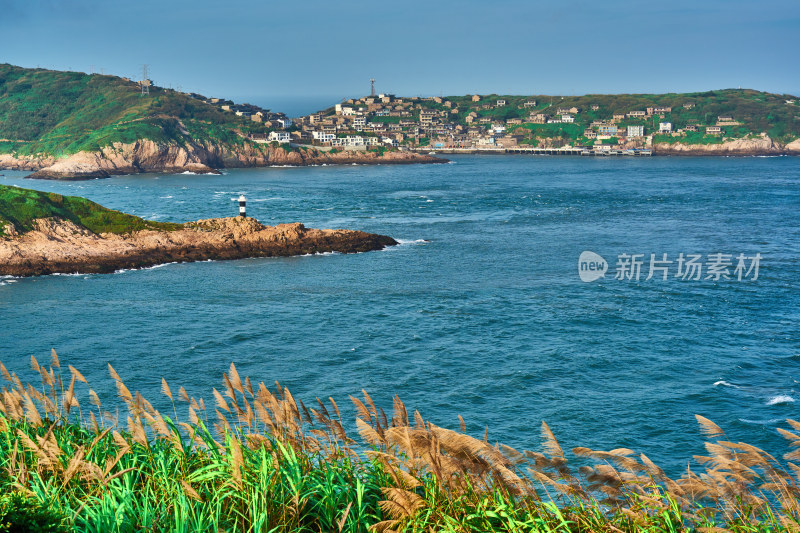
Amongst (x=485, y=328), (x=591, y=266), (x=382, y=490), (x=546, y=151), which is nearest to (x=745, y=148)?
(x=546, y=151)

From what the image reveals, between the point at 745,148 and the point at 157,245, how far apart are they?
152049 millimetres

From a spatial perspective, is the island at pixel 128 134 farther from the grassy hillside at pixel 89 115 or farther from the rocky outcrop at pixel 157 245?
the rocky outcrop at pixel 157 245

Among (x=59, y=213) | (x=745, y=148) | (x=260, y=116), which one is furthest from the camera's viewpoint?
(x=260, y=116)

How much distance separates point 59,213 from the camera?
50.2 metres

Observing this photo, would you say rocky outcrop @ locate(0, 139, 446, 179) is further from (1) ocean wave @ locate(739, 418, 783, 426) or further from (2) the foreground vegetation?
(2) the foreground vegetation

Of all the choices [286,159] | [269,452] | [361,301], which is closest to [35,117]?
[286,159]

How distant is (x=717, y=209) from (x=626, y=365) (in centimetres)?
5414

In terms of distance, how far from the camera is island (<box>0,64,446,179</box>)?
12312 cm

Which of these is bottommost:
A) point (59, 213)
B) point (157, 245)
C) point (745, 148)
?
point (745, 148)

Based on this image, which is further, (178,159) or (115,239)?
(178,159)

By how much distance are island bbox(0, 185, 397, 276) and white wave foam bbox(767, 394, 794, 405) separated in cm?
3212

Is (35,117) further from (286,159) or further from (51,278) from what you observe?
(51,278)

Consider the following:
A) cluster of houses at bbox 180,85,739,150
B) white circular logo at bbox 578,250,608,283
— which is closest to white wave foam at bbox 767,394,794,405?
white circular logo at bbox 578,250,608,283

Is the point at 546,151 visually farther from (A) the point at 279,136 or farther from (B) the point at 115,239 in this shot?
(B) the point at 115,239
